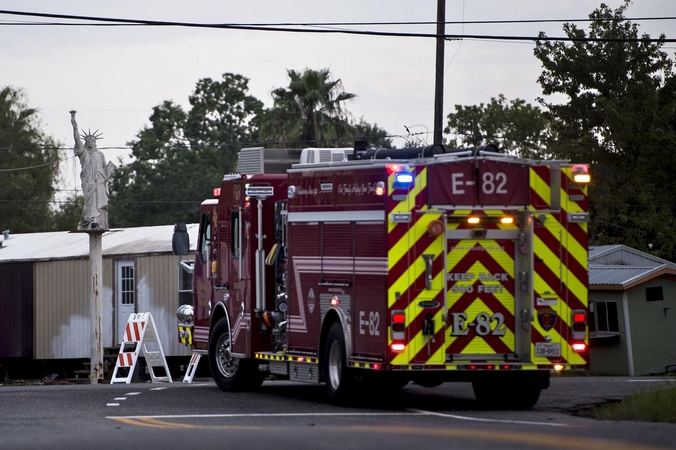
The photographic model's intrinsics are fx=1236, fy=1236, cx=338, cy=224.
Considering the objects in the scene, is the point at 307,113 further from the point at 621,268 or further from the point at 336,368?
the point at 336,368

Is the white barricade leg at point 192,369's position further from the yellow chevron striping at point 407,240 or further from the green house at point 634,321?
the yellow chevron striping at point 407,240

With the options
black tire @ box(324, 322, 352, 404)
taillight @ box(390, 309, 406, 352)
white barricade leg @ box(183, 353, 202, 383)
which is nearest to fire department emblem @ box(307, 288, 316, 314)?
black tire @ box(324, 322, 352, 404)

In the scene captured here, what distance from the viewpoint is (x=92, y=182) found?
2900 centimetres

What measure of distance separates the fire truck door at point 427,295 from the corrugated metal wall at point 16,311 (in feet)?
74.5

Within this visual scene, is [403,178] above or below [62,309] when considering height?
above

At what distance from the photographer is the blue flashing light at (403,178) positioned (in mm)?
12992

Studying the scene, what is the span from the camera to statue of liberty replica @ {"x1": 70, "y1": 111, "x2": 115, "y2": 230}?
94.4ft

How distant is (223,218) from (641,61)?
29.5 meters

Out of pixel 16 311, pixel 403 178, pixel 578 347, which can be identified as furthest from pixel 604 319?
pixel 403 178

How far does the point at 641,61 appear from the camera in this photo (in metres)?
43.4

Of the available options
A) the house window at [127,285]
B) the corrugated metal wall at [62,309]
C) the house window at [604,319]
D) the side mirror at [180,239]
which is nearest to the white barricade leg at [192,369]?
the house window at [127,285]

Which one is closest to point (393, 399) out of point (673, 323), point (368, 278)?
point (368, 278)

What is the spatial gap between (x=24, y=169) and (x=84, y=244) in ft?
96.0

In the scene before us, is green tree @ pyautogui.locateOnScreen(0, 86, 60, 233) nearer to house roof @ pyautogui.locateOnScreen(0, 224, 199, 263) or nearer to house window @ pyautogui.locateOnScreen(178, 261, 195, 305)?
house roof @ pyautogui.locateOnScreen(0, 224, 199, 263)
